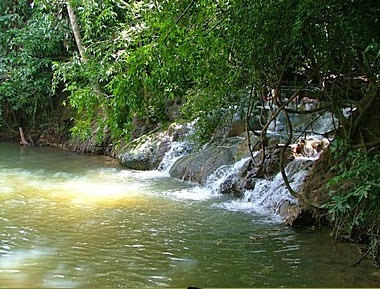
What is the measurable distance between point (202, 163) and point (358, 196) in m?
4.68

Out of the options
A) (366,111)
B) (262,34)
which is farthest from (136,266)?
(366,111)

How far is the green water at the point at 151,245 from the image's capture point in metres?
4.26

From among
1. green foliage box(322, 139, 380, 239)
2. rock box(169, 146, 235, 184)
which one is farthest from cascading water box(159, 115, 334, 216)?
green foliage box(322, 139, 380, 239)

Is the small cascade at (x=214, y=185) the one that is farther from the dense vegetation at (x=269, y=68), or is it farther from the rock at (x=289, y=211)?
the rock at (x=289, y=211)

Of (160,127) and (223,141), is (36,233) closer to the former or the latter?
(223,141)

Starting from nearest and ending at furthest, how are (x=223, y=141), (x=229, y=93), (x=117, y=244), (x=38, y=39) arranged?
(x=117, y=244)
(x=229, y=93)
(x=223, y=141)
(x=38, y=39)

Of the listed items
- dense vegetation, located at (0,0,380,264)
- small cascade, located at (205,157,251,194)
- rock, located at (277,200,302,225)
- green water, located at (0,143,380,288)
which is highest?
dense vegetation, located at (0,0,380,264)

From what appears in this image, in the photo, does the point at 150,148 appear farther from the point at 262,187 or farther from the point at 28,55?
the point at 28,55

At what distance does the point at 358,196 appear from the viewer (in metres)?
4.18

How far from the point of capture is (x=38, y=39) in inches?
525

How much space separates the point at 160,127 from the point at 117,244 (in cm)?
623

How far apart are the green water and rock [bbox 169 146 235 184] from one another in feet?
1.71

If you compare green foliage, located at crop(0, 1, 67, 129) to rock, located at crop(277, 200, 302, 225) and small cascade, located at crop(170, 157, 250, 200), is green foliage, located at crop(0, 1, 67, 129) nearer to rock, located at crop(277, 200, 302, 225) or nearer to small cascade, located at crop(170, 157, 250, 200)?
small cascade, located at crop(170, 157, 250, 200)

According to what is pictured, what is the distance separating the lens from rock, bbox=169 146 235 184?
8414mm
